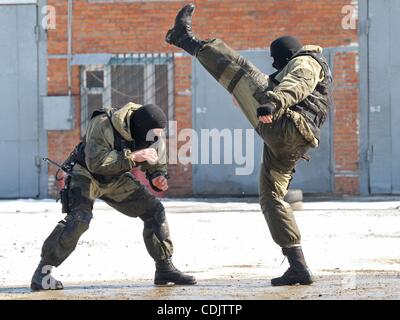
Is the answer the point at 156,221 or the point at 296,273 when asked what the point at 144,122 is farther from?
the point at 296,273

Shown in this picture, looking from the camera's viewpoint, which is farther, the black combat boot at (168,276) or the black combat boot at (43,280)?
the black combat boot at (168,276)

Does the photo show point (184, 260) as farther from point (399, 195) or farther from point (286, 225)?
point (399, 195)

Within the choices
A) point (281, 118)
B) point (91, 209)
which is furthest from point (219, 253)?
point (281, 118)

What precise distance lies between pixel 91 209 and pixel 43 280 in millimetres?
644

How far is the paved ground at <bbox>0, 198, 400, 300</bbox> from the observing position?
336 inches

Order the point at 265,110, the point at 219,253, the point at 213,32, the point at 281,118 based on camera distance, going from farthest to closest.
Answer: the point at 213,32 < the point at 219,253 < the point at 281,118 < the point at 265,110

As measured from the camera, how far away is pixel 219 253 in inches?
467

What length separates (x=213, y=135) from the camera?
63.6 feet

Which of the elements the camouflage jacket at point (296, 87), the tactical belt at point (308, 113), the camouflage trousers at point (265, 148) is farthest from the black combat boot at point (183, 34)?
the tactical belt at point (308, 113)

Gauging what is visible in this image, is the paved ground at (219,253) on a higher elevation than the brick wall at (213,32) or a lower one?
lower

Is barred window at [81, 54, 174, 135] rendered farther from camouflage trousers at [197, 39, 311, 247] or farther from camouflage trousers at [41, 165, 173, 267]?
camouflage trousers at [197, 39, 311, 247]

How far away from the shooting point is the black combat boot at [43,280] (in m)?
8.78

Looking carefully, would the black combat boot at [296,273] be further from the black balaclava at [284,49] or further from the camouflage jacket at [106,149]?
the black balaclava at [284,49]

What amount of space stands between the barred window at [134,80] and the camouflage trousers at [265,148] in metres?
10.9
